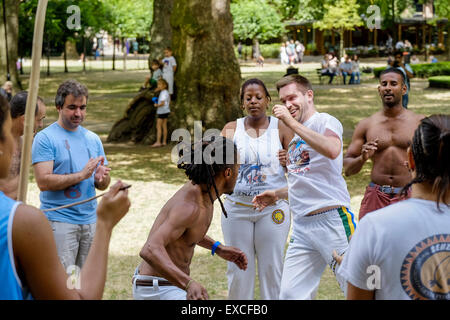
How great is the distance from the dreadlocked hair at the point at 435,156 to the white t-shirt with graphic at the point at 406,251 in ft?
0.25

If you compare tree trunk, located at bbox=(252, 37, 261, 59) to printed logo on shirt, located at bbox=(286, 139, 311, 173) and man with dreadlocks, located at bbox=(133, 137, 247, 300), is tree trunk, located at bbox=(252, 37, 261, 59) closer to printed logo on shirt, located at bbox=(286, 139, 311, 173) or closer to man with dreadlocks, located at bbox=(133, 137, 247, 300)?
printed logo on shirt, located at bbox=(286, 139, 311, 173)

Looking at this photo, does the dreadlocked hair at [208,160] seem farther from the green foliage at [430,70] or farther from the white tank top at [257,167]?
the green foliage at [430,70]

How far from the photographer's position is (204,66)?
14.8m

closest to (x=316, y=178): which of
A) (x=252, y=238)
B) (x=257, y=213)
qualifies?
(x=257, y=213)

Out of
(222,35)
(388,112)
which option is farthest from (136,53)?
(388,112)

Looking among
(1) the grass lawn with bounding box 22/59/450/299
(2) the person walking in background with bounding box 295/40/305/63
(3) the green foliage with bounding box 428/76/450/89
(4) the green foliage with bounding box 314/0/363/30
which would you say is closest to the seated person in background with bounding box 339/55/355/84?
(1) the grass lawn with bounding box 22/59/450/299

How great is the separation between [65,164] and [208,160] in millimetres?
1363

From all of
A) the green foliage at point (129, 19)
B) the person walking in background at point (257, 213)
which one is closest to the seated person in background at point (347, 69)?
the green foliage at point (129, 19)

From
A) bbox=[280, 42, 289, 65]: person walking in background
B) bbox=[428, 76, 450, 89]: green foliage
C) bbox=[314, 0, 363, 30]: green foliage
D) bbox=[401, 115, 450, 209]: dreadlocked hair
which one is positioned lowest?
bbox=[401, 115, 450, 209]: dreadlocked hair

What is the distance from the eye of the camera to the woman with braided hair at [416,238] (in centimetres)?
245

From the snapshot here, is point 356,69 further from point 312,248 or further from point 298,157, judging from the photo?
point 312,248

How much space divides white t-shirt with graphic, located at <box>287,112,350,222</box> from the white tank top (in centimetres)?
42

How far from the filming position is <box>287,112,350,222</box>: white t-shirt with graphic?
183 inches
